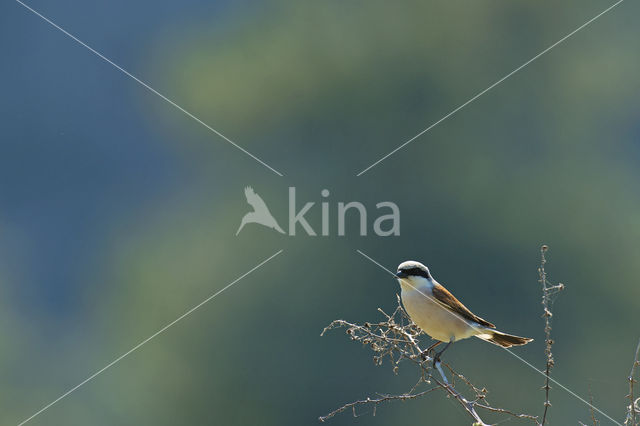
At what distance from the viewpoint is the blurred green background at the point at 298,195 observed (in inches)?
520

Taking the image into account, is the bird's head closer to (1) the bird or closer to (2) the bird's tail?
(1) the bird

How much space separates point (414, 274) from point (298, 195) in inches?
417

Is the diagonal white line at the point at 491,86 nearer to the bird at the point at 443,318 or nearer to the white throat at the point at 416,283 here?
the white throat at the point at 416,283

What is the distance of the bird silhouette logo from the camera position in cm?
1452

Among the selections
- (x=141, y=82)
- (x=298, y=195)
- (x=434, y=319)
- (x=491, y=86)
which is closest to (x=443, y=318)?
(x=434, y=319)

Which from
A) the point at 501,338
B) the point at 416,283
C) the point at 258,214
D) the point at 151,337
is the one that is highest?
the point at 258,214

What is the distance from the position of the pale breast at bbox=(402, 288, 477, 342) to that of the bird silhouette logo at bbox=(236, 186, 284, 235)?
33.7ft

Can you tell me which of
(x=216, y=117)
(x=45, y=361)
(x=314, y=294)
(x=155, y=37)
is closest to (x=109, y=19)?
(x=155, y=37)

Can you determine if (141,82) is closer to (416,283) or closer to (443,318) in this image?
(416,283)

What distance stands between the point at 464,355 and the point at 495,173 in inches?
172

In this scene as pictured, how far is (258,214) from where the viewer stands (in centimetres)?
1495

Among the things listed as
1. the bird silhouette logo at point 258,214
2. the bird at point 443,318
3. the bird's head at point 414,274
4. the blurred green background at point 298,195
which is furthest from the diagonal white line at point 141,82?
the bird at point 443,318

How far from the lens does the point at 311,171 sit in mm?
15898

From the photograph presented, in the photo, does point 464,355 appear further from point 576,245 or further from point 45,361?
point 45,361
